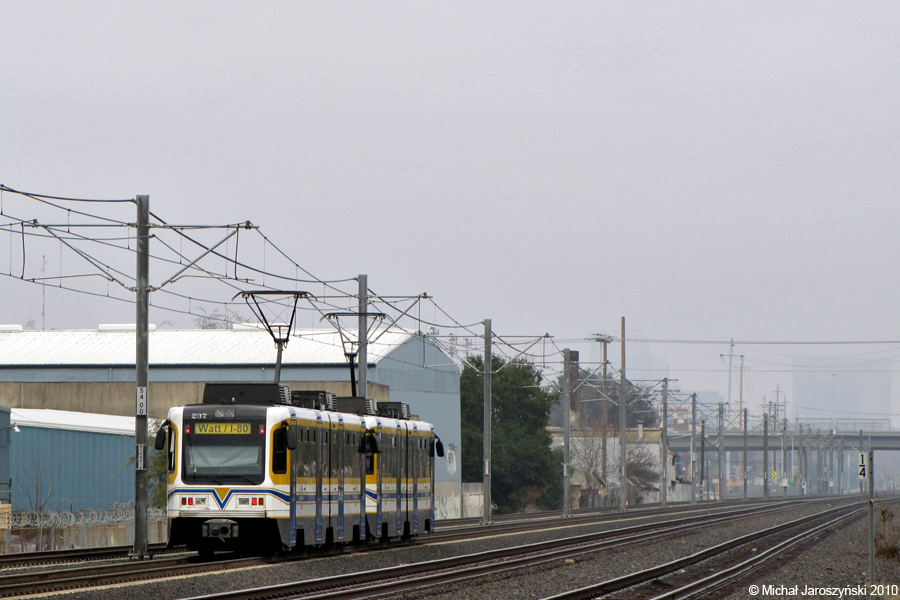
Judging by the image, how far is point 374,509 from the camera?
29438 mm

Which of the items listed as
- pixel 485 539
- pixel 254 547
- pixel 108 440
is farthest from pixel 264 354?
pixel 254 547

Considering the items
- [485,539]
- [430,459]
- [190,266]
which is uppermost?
[190,266]

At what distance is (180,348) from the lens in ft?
223

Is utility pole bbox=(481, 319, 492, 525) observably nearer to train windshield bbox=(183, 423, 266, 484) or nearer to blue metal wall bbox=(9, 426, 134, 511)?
blue metal wall bbox=(9, 426, 134, 511)

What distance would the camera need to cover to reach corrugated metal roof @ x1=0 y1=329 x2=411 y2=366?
65.8 m

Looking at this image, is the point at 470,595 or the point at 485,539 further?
the point at 485,539

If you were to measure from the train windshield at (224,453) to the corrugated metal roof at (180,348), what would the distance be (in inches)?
1551

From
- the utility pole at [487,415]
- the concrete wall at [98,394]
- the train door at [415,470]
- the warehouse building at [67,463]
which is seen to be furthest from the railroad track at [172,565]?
the concrete wall at [98,394]

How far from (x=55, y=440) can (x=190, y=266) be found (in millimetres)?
28014

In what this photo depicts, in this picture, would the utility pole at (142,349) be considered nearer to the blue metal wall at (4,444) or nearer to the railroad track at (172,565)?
the railroad track at (172,565)

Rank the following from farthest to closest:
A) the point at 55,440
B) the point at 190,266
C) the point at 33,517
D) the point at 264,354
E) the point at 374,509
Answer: the point at 264,354, the point at 55,440, the point at 33,517, the point at 374,509, the point at 190,266

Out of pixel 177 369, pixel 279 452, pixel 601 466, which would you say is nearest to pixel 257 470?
pixel 279 452

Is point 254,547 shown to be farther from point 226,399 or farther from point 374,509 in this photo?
point 374,509

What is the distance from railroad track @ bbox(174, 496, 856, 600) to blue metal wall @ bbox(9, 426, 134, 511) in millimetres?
Result: 23761
